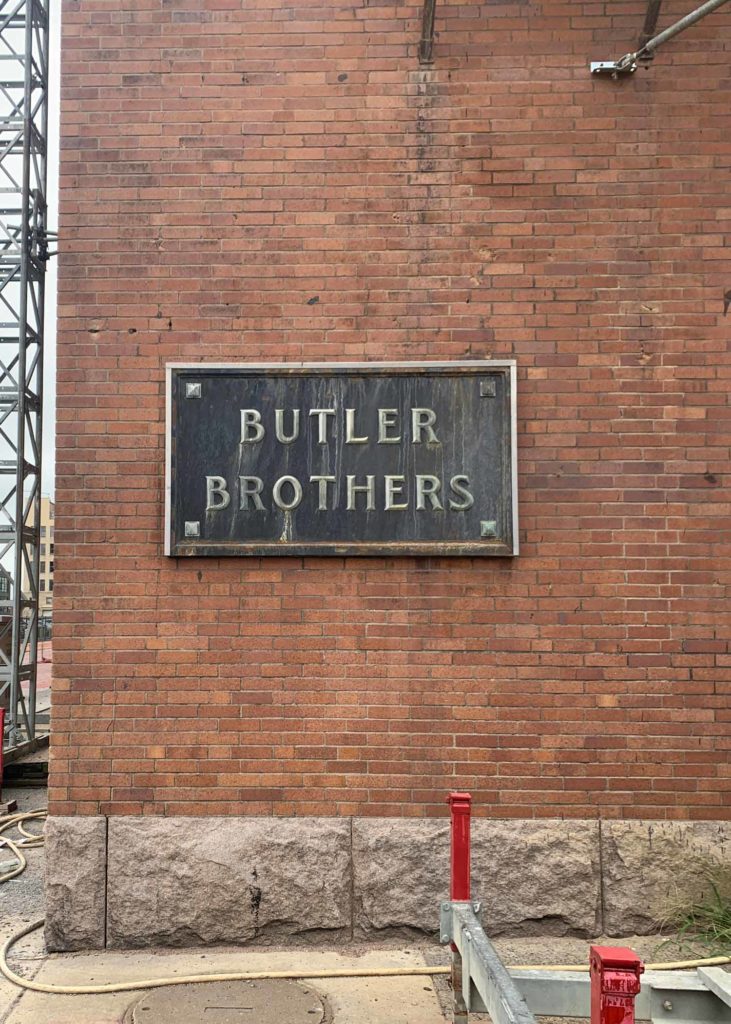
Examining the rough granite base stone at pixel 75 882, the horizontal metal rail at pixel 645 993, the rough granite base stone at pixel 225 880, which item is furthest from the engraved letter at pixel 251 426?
the horizontal metal rail at pixel 645 993

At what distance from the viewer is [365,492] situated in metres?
5.10

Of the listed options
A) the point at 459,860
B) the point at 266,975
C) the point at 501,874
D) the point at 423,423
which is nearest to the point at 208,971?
the point at 266,975

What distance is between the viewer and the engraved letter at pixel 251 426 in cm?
512

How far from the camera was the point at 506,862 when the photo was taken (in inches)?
193

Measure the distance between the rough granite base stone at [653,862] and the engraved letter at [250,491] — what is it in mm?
2757

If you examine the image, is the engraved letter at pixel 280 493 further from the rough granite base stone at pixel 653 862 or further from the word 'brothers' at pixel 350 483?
the rough granite base stone at pixel 653 862

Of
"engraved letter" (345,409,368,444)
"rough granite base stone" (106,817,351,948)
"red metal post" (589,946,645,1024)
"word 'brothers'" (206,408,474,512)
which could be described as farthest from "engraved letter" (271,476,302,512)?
"red metal post" (589,946,645,1024)

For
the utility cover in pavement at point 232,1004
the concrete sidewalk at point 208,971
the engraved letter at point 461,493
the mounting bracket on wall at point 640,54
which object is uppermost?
the mounting bracket on wall at point 640,54

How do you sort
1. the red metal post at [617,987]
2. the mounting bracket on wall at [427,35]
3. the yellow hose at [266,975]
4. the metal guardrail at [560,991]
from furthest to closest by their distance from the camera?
the mounting bracket on wall at [427,35] < the yellow hose at [266,975] < the metal guardrail at [560,991] < the red metal post at [617,987]

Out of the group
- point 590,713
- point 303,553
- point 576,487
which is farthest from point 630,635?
point 303,553

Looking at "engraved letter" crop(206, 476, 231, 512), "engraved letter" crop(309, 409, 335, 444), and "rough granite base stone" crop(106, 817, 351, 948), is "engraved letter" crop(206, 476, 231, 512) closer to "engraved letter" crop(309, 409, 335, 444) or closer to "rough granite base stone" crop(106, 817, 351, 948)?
"engraved letter" crop(309, 409, 335, 444)

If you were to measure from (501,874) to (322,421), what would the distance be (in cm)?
285

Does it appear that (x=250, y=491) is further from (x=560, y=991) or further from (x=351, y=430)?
(x=560, y=991)

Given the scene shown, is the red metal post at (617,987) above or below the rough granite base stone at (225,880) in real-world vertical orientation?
above
